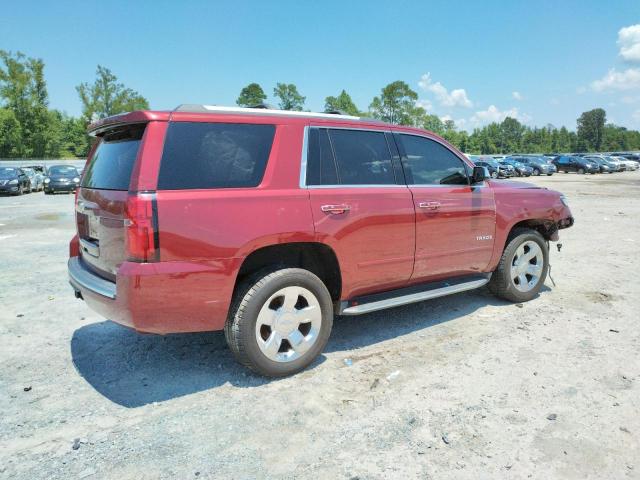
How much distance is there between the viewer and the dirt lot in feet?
8.39

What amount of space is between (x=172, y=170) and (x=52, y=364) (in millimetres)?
2038

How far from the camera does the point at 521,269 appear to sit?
17.3 ft

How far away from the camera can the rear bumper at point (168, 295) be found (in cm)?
292

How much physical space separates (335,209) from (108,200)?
5.33 ft

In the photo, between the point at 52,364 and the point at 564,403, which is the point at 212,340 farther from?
the point at 564,403

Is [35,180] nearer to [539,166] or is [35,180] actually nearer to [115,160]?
[115,160]

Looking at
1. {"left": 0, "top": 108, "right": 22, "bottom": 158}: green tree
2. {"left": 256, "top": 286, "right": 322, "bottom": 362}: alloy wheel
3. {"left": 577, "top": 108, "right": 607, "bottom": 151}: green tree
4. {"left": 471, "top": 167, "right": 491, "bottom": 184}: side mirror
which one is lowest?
{"left": 256, "top": 286, "right": 322, "bottom": 362}: alloy wheel

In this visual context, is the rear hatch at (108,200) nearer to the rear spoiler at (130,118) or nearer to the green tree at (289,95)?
the rear spoiler at (130,118)

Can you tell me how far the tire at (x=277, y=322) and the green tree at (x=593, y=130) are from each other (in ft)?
455

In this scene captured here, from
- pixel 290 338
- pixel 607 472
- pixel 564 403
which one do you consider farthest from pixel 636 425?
pixel 290 338

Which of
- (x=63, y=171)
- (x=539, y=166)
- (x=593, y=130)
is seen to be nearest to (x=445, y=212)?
(x=63, y=171)

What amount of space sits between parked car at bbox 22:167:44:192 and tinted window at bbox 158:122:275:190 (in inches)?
1069

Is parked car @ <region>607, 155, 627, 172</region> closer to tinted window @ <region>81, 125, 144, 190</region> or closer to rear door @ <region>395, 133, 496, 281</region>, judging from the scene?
rear door @ <region>395, 133, 496, 281</region>

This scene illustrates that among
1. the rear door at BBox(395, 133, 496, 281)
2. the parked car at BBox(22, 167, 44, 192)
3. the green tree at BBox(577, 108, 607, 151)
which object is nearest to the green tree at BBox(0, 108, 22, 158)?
the parked car at BBox(22, 167, 44, 192)
